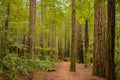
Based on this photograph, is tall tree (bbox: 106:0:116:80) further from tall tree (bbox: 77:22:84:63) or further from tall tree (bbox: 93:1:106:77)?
tall tree (bbox: 77:22:84:63)

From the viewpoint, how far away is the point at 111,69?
17.6 ft

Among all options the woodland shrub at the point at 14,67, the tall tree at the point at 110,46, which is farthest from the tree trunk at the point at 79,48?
the tall tree at the point at 110,46

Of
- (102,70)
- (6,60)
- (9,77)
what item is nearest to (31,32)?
(6,60)

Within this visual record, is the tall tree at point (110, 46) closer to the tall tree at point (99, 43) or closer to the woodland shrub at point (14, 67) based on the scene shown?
the woodland shrub at point (14, 67)

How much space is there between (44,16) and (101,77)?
15771mm

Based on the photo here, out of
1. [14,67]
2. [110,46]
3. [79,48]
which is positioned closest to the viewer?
[110,46]

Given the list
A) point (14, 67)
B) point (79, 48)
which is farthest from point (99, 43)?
point (79, 48)

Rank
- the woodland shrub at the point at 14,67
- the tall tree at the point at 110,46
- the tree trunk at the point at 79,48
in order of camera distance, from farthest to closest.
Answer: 1. the tree trunk at the point at 79,48
2. the woodland shrub at the point at 14,67
3. the tall tree at the point at 110,46

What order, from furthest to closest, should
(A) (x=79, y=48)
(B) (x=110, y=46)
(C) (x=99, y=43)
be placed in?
(A) (x=79, y=48) < (C) (x=99, y=43) < (B) (x=110, y=46)

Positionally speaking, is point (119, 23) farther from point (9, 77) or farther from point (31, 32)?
point (9, 77)

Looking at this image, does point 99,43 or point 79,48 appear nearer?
point 99,43

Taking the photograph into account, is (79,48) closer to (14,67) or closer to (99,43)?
(99,43)

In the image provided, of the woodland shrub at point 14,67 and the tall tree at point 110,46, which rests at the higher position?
the tall tree at point 110,46

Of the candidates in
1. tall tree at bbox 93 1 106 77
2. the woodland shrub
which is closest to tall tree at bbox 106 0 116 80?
the woodland shrub
